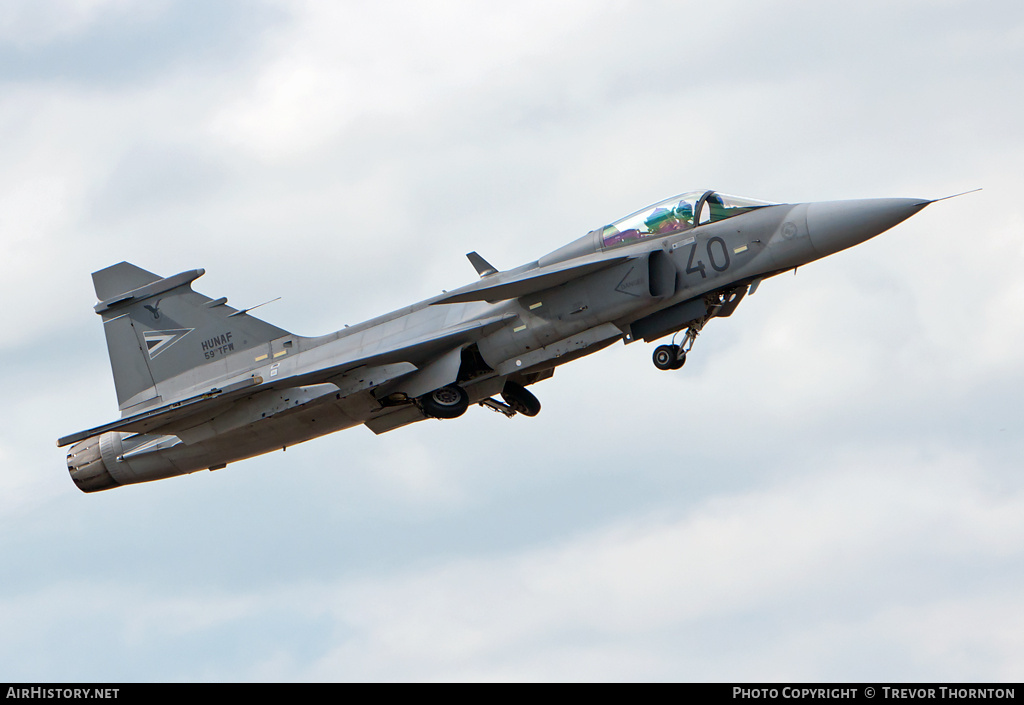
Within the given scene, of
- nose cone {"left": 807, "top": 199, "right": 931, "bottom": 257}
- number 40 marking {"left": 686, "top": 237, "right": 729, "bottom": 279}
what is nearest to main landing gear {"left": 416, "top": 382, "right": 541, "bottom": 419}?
number 40 marking {"left": 686, "top": 237, "right": 729, "bottom": 279}

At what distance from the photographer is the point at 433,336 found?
2389 cm

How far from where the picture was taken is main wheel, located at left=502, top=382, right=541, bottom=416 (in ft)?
83.4

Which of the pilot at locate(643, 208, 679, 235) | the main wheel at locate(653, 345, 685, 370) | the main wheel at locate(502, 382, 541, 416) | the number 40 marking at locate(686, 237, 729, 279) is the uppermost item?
the pilot at locate(643, 208, 679, 235)

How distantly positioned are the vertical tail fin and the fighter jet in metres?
0.03

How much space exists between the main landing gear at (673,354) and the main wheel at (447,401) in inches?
139

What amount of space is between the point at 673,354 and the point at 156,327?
10.3 m

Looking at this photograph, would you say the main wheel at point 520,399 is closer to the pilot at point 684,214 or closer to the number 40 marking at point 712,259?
the number 40 marking at point 712,259

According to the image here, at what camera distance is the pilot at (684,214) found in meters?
22.7

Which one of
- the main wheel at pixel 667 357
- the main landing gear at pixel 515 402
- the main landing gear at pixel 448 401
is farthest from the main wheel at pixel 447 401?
the main wheel at pixel 667 357

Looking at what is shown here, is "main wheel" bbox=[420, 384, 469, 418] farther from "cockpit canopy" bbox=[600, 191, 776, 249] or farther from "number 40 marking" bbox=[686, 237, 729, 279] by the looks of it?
"number 40 marking" bbox=[686, 237, 729, 279]

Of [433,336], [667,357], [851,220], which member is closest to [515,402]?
[433,336]

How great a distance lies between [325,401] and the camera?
24.7m

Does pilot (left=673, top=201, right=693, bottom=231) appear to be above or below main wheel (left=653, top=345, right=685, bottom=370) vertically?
above
